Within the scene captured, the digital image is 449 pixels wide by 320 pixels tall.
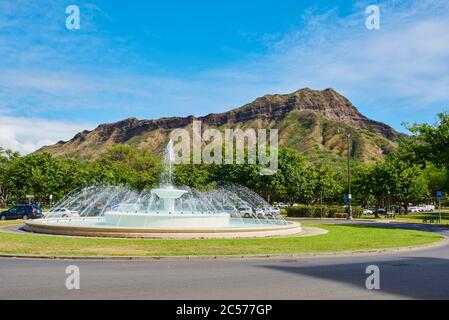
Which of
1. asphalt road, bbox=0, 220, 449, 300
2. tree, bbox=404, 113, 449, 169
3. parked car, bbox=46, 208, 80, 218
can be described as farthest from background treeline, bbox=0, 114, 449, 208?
asphalt road, bbox=0, 220, 449, 300

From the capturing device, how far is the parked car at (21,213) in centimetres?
4306

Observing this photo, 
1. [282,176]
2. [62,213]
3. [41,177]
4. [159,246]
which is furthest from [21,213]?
[282,176]

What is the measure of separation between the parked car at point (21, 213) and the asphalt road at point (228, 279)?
101ft

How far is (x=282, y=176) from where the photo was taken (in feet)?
197

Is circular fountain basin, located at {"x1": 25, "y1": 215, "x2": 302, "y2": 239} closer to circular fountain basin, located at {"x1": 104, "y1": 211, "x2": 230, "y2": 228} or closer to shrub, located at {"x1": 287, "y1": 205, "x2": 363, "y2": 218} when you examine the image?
circular fountain basin, located at {"x1": 104, "y1": 211, "x2": 230, "y2": 228}

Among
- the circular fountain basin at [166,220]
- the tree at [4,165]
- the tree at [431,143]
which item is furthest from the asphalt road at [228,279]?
the tree at [4,165]

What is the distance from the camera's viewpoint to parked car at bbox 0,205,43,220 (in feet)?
141

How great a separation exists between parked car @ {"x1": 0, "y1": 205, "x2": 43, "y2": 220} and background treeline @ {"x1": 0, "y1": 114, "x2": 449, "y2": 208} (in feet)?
84.4

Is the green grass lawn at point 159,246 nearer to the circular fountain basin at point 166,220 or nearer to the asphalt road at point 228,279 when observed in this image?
the asphalt road at point 228,279

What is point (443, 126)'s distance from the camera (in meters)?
39.2

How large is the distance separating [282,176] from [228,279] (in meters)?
48.9

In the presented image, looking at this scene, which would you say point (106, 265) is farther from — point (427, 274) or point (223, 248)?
point (427, 274)

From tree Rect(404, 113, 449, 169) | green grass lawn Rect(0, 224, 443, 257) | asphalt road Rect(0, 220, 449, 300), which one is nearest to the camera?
asphalt road Rect(0, 220, 449, 300)
